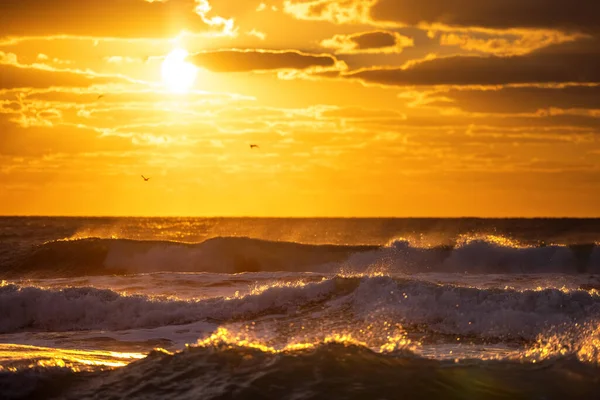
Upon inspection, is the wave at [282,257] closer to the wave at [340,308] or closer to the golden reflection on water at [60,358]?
the wave at [340,308]

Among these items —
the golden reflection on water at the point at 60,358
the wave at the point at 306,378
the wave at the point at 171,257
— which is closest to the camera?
the wave at the point at 306,378

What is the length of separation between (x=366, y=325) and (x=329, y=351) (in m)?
5.94

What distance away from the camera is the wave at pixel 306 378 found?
10.4 metres

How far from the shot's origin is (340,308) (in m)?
20.0

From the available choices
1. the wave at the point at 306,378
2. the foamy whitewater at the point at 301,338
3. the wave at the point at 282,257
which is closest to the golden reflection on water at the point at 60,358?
the foamy whitewater at the point at 301,338

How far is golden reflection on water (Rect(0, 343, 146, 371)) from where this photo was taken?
38.0 ft

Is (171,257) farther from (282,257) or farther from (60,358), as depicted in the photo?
(60,358)

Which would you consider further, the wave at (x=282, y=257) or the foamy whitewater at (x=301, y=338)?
the wave at (x=282, y=257)

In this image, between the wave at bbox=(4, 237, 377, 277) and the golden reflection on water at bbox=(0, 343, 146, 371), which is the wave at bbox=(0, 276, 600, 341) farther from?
the wave at bbox=(4, 237, 377, 277)

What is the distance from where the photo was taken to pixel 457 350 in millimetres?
14312

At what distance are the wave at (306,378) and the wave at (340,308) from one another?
496cm

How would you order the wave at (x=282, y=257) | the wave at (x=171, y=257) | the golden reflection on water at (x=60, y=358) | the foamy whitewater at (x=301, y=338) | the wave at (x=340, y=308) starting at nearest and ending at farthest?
the foamy whitewater at (x=301, y=338) → the golden reflection on water at (x=60, y=358) → the wave at (x=340, y=308) → the wave at (x=282, y=257) → the wave at (x=171, y=257)

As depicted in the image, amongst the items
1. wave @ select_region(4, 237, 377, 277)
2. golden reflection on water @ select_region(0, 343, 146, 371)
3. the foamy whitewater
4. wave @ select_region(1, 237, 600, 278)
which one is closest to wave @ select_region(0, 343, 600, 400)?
the foamy whitewater

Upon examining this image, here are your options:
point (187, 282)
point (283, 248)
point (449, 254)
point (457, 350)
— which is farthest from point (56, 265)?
point (457, 350)
